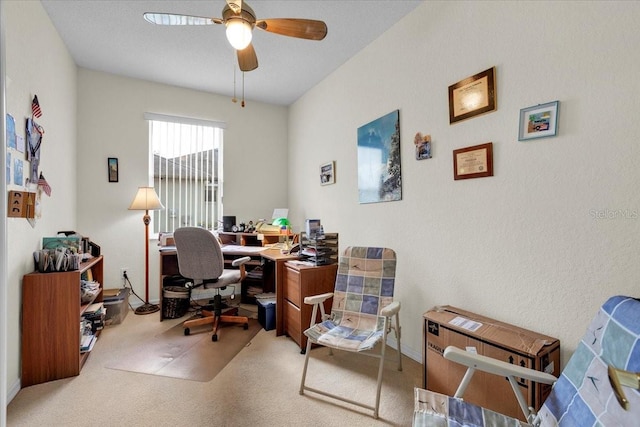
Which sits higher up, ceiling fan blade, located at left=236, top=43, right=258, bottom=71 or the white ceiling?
the white ceiling

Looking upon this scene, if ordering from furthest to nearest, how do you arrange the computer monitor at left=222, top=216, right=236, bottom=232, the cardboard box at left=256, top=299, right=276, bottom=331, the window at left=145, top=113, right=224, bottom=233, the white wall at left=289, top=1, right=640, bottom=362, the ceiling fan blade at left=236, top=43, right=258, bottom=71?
1. the computer monitor at left=222, top=216, right=236, bottom=232
2. the window at left=145, top=113, right=224, bottom=233
3. the cardboard box at left=256, top=299, right=276, bottom=331
4. the ceiling fan blade at left=236, top=43, right=258, bottom=71
5. the white wall at left=289, top=1, right=640, bottom=362

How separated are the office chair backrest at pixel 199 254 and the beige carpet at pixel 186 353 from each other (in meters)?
0.57

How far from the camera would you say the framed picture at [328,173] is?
127 inches

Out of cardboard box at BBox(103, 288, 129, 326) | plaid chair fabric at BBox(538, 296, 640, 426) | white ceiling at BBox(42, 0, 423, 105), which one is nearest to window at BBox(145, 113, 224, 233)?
white ceiling at BBox(42, 0, 423, 105)

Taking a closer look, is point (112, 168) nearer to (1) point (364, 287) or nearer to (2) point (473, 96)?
(1) point (364, 287)

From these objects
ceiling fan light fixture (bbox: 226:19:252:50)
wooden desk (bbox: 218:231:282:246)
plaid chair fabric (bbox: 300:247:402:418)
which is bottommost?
plaid chair fabric (bbox: 300:247:402:418)

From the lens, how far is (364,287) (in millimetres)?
2215

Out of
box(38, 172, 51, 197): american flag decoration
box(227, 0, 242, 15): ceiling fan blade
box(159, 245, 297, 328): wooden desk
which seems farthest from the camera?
box(159, 245, 297, 328): wooden desk

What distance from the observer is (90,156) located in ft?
10.8

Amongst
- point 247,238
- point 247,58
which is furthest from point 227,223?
point 247,58

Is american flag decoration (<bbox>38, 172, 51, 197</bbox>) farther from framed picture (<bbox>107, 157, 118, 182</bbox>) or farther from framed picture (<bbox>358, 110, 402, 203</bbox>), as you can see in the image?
framed picture (<bbox>358, 110, 402, 203</bbox>)

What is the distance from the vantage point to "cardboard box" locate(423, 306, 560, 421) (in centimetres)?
133

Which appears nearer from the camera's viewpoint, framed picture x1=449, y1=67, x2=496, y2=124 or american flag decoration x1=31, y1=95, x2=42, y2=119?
framed picture x1=449, y1=67, x2=496, y2=124

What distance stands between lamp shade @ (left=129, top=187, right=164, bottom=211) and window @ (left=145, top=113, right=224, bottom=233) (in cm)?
29
